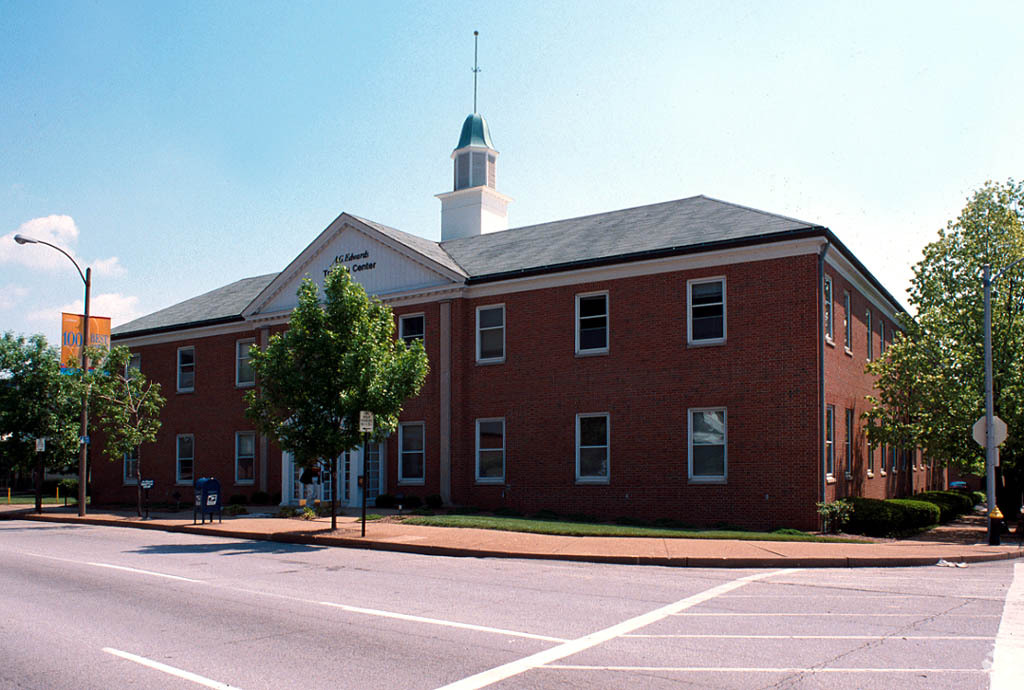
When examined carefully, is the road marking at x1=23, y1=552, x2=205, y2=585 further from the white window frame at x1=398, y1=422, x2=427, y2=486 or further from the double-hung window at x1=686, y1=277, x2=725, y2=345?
the double-hung window at x1=686, y1=277, x2=725, y2=345

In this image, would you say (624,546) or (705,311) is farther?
(705,311)

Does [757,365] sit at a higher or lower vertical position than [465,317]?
lower

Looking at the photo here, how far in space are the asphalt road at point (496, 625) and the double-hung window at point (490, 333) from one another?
11.8 metres

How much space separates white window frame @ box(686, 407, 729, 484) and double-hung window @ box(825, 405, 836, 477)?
2591 mm

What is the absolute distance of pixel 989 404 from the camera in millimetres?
19062

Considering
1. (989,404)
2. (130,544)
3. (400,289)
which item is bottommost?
(130,544)

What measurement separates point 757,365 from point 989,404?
5.11m

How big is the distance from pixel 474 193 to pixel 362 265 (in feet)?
35.2

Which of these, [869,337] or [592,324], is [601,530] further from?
[869,337]

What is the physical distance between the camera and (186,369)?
117 feet

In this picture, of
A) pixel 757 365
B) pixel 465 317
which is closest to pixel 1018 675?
pixel 757 365

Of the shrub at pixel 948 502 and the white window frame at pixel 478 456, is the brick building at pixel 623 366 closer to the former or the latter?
the white window frame at pixel 478 456

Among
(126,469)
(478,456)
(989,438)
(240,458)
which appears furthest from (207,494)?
(989,438)

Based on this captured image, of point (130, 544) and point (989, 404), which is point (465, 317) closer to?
point (130, 544)
